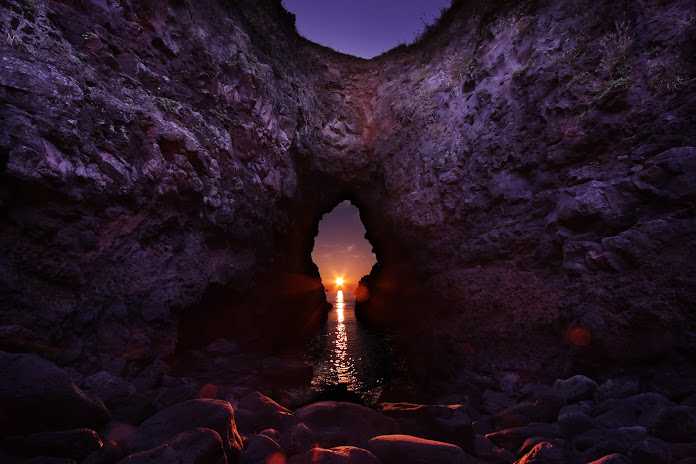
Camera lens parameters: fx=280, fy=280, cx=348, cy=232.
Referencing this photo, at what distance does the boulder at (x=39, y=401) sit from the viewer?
330 centimetres

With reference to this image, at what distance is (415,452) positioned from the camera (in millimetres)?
3756

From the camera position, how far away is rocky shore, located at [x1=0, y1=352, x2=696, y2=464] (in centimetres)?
325

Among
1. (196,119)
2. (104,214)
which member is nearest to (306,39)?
(196,119)

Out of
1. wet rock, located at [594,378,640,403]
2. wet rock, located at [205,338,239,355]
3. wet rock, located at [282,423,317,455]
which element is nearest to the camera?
wet rock, located at [282,423,317,455]

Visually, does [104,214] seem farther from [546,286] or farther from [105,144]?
[546,286]

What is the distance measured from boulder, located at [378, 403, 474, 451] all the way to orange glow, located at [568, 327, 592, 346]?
3372mm

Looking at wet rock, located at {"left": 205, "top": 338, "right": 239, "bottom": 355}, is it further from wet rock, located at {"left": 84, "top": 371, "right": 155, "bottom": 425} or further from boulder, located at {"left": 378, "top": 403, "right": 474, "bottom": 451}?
boulder, located at {"left": 378, "top": 403, "right": 474, "bottom": 451}

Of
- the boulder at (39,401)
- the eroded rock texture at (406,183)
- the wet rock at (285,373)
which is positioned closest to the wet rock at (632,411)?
the eroded rock texture at (406,183)

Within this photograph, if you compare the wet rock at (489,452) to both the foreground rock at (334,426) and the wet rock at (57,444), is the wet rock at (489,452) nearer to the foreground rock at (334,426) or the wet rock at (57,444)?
the foreground rock at (334,426)

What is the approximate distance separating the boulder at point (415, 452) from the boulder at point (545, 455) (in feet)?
2.38

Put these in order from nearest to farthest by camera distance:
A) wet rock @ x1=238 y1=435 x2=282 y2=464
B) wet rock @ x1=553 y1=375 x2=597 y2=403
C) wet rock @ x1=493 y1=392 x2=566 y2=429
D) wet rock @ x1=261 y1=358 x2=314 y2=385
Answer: wet rock @ x1=238 y1=435 x2=282 y2=464
wet rock @ x1=493 y1=392 x2=566 y2=429
wet rock @ x1=553 y1=375 x2=597 y2=403
wet rock @ x1=261 y1=358 x2=314 y2=385

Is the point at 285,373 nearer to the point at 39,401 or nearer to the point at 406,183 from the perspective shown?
the point at 39,401

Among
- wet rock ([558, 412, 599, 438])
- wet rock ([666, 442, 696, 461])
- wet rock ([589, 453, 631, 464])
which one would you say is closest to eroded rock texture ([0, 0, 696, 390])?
wet rock ([558, 412, 599, 438])

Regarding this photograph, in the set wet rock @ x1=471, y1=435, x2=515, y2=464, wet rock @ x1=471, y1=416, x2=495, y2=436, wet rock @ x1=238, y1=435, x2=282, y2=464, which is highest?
wet rock @ x1=238, y1=435, x2=282, y2=464
